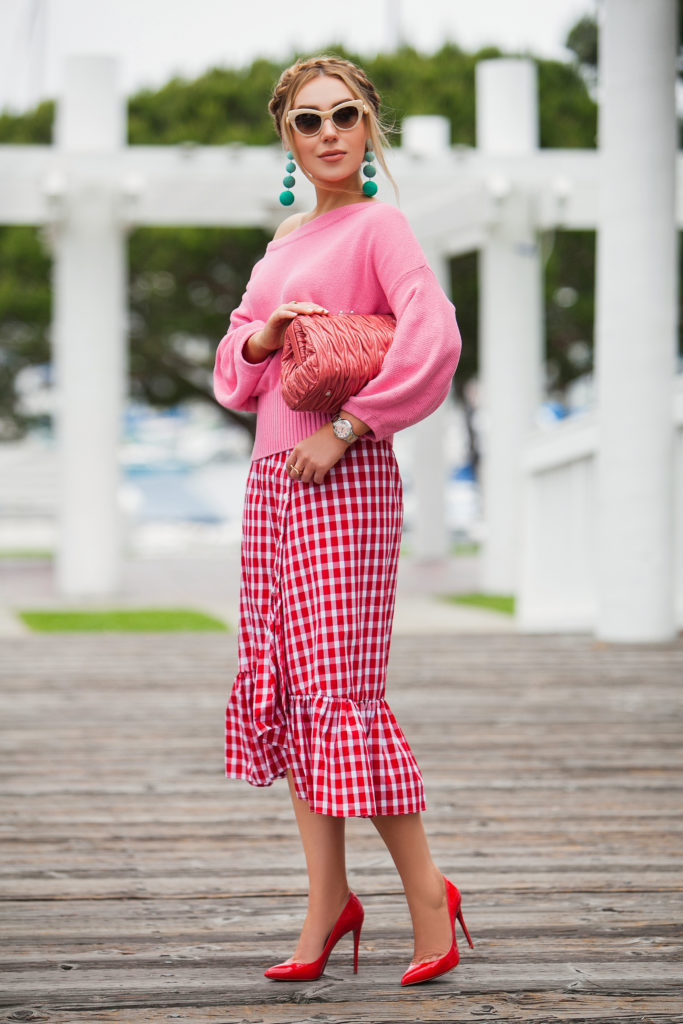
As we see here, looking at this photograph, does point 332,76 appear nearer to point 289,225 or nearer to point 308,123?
point 308,123

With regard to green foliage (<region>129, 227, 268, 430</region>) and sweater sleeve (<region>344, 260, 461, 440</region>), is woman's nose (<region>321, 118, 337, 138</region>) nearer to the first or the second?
sweater sleeve (<region>344, 260, 461, 440</region>)

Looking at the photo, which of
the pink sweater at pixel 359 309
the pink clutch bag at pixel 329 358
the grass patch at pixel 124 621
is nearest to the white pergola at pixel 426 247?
the grass patch at pixel 124 621

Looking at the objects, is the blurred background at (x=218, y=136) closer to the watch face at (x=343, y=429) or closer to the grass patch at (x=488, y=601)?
the grass patch at (x=488, y=601)

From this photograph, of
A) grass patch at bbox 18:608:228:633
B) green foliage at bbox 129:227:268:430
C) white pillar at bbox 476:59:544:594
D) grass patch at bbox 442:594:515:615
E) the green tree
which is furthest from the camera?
the green tree

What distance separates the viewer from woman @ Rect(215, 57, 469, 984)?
240 cm

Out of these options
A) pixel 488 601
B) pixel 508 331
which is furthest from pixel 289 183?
pixel 508 331

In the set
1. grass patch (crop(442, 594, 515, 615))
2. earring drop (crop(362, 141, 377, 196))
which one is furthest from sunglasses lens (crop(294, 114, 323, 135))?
grass patch (crop(442, 594, 515, 615))

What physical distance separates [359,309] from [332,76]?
43cm

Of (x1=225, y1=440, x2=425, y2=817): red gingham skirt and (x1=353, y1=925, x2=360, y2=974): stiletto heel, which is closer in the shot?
(x1=225, y1=440, x2=425, y2=817): red gingham skirt

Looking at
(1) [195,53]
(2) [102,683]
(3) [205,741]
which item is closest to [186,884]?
(3) [205,741]

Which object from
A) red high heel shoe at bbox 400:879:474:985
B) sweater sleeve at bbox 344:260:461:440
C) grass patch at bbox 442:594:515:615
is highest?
sweater sleeve at bbox 344:260:461:440

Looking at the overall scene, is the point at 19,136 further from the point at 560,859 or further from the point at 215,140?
the point at 560,859

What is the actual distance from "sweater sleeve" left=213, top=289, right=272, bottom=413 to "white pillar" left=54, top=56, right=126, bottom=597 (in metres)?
7.87

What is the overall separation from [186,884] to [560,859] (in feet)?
2.95
